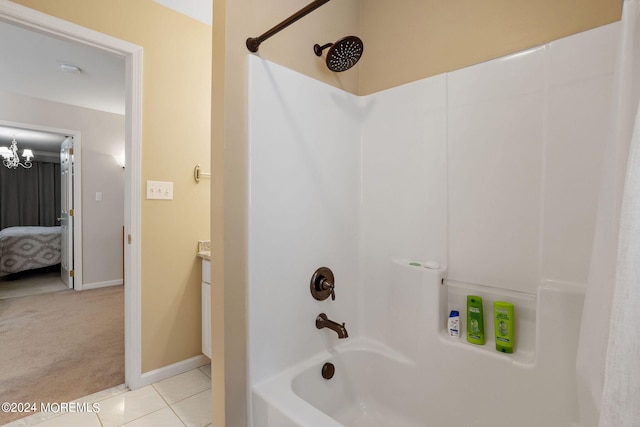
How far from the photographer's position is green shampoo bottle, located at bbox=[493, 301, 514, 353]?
118cm

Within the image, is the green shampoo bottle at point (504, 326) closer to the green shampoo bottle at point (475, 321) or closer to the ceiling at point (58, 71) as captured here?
the green shampoo bottle at point (475, 321)

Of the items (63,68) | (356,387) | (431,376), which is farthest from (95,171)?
(431,376)

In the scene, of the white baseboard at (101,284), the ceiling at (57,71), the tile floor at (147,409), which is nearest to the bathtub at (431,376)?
the tile floor at (147,409)

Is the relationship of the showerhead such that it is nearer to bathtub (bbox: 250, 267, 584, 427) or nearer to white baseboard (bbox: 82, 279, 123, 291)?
bathtub (bbox: 250, 267, 584, 427)

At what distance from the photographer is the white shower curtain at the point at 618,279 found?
45 cm

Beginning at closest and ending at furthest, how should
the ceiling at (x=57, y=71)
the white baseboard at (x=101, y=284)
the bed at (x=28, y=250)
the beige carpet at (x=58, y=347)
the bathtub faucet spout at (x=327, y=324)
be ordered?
1. the bathtub faucet spout at (x=327, y=324)
2. the beige carpet at (x=58, y=347)
3. the ceiling at (x=57, y=71)
4. the white baseboard at (x=101, y=284)
5. the bed at (x=28, y=250)

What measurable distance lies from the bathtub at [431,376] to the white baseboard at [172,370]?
123 cm

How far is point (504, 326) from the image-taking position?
1.20 metres

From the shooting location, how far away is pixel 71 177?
13.3 ft

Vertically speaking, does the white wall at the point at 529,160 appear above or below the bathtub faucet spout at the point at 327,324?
above

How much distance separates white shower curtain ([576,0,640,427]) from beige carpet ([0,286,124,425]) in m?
2.51

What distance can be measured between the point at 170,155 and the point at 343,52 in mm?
1442

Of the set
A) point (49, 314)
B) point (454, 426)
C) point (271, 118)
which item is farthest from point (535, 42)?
point (49, 314)

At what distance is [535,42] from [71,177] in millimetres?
5216
